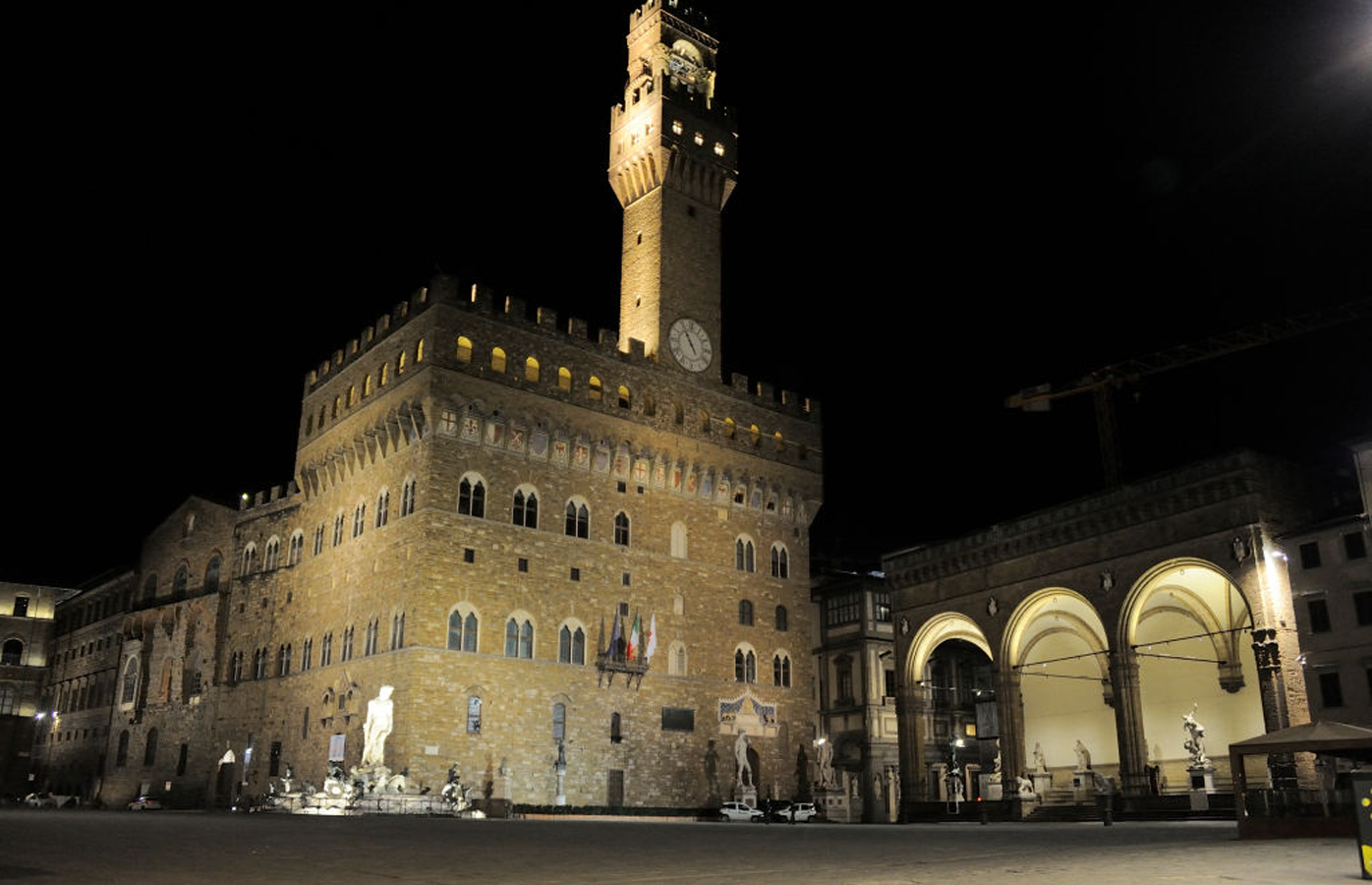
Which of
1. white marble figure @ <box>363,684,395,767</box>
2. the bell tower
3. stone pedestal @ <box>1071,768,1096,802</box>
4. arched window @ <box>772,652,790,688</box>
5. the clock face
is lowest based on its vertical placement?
stone pedestal @ <box>1071,768,1096,802</box>

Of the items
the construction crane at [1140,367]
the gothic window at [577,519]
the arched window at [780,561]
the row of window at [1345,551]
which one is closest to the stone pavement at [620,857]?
the row of window at [1345,551]

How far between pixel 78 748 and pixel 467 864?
6113 cm

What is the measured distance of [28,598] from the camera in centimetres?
7288

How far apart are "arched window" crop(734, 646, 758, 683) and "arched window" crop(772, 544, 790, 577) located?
12.6ft

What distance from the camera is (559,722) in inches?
1457

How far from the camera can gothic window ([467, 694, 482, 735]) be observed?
114 ft

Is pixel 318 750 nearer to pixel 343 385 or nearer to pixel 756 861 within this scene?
pixel 343 385

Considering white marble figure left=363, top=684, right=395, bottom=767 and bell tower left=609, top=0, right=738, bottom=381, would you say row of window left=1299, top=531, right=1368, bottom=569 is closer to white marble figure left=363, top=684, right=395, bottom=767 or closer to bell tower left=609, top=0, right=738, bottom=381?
bell tower left=609, top=0, right=738, bottom=381

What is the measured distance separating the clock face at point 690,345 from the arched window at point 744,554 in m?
7.53

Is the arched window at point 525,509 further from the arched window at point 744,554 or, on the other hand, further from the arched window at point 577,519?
the arched window at point 744,554

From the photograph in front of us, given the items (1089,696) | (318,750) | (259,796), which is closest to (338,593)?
(318,750)

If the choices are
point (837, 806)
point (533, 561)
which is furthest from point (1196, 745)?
point (533, 561)

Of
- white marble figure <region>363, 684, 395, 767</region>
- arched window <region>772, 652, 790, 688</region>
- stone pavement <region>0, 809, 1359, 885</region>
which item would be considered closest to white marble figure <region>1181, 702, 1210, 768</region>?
stone pavement <region>0, 809, 1359, 885</region>

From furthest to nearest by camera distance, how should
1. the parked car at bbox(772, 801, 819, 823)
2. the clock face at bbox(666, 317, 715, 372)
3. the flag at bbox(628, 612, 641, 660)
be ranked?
the clock face at bbox(666, 317, 715, 372), the flag at bbox(628, 612, 641, 660), the parked car at bbox(772, 801, 819, 823)
